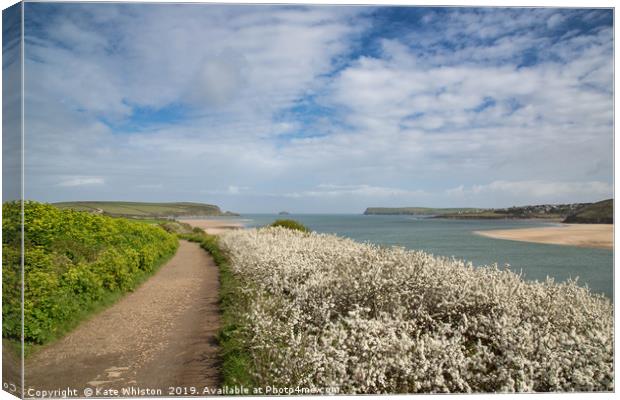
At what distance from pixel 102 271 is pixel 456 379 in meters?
7.79

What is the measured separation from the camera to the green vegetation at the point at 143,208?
7.20 m

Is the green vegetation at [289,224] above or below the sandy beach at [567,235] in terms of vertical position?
below

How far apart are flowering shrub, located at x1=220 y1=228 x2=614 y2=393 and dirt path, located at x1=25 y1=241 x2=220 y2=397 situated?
837 millimetres

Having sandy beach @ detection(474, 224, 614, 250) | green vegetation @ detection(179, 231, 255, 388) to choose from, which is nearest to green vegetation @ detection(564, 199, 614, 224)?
sandy beach @ detection(474, 224, 614, 250)

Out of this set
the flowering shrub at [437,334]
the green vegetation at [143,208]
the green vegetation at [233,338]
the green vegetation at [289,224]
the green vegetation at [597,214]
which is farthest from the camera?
the green vegetation at [289,224]

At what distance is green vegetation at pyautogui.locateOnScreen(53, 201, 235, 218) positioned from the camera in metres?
7.20

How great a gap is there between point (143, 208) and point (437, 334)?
5.50m

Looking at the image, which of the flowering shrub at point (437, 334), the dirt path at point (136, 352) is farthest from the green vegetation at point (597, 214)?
the dirt path at point (136, 352)

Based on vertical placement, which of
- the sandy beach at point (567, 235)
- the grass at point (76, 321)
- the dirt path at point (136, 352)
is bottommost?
the dirt path at point (136, 352)

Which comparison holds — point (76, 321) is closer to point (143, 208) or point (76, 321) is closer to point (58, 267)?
point (58, 267)

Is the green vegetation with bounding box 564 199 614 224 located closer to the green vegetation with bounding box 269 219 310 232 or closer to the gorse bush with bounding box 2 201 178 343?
the gorse bush with bounding box 2 201 178 343

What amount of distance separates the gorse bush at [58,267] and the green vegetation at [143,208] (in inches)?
19.7

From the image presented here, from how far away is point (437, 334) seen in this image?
18.4 feet

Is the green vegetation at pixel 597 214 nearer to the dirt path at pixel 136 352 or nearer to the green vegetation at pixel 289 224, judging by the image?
the dirt path at pixel 136 352
